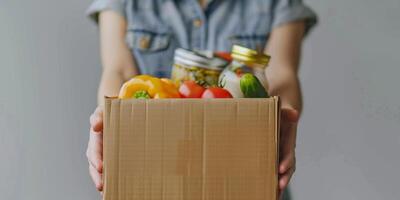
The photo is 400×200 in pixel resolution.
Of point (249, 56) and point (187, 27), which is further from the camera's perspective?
point (187, 27)

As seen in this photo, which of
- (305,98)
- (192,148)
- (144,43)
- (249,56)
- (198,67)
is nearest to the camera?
(192,148)

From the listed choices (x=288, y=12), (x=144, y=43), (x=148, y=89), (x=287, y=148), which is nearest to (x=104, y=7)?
(x=144, y=43)

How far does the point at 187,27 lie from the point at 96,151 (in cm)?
71

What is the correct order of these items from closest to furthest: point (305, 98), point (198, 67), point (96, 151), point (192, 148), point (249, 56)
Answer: point (192, 148), point (96, 151), point (249, 56), point (198, 67), point (305, 98)

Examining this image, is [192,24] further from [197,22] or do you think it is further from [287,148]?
[287,148]

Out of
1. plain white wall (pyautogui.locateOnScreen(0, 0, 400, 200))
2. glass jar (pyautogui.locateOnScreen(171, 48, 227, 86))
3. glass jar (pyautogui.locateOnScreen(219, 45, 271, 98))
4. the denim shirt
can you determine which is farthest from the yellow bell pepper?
plain white wall (pyautogui.locateOnScreen(0, 0, 400, 200))

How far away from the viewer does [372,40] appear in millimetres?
1764

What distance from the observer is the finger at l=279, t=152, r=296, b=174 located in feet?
2.54

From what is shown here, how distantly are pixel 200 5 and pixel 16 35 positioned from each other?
1.80ft

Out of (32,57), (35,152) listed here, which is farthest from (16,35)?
(35,152)

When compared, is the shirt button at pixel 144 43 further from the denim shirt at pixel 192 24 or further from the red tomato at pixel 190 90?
the red tomato at pixel 190 90

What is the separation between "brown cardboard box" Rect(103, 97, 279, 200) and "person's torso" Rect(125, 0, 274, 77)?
723mm

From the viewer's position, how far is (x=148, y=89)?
0.87 m

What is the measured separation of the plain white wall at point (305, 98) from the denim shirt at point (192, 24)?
0.25 meters
